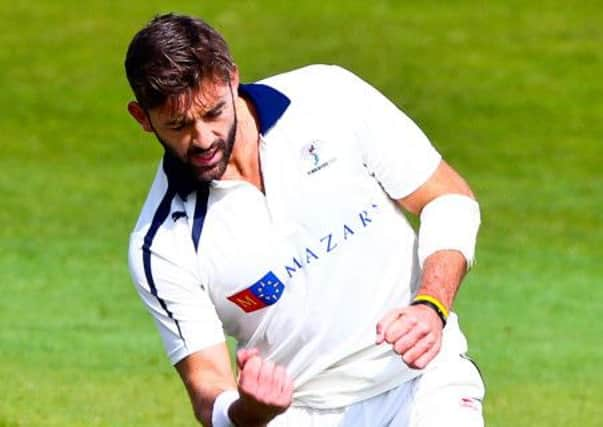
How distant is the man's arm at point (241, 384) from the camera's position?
5379mm

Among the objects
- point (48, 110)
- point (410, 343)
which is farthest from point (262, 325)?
point (48, 110)

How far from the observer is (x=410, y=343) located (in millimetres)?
5621

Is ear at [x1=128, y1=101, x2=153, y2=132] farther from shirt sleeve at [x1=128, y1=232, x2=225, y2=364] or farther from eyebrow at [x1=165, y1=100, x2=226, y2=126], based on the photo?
shirt sleeve at [x1=128, y1=232, x2=225, y2=364]

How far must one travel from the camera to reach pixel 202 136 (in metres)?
6.12

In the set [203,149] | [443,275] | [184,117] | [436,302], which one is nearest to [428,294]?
[436,302]

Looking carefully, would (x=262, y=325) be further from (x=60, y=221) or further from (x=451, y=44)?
(x=451, y=44)

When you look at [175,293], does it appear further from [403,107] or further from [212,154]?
[403,107]

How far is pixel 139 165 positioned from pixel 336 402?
1303 cm

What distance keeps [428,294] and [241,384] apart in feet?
2.77

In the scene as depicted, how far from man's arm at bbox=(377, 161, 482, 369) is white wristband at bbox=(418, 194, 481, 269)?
3 centimetres

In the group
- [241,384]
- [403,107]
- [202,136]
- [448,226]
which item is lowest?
[403,107]

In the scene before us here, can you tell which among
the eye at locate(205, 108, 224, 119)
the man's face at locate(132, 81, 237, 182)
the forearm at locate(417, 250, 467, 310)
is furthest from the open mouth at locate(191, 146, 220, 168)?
the forearm at locate(417, 250, 467, 310)

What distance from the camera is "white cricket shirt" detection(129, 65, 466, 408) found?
251 inches

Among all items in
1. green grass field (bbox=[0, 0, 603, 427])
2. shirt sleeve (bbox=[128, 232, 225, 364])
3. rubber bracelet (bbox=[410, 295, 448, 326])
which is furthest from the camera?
green grass field (bbox=[0, 0, 603, 427])
